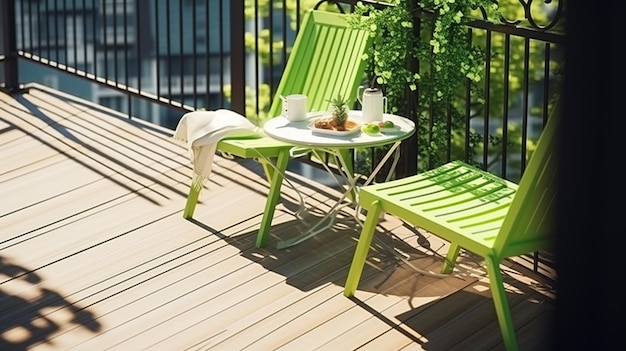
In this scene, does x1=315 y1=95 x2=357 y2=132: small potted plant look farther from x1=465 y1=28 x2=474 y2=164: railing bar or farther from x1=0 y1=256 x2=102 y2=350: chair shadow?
x1=0 y1=256 x2=102 y2=350: chair shadow

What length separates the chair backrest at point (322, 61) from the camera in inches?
192

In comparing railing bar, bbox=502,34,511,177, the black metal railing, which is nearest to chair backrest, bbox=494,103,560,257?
the black metal railing

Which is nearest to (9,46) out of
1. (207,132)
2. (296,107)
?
(207,132)

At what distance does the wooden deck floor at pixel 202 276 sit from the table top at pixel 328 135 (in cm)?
50

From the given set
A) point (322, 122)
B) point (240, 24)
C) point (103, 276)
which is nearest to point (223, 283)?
point (103, 276)

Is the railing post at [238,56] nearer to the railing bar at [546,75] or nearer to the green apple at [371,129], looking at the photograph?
the green apple at [371,129]

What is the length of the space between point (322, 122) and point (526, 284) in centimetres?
107

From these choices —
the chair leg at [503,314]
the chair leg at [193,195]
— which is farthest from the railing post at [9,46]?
the chair leg at [503,314]

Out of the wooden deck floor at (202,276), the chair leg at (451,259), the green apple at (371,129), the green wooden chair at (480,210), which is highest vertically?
the green apple at (371,129)

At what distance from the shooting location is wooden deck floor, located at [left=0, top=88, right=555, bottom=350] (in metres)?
3.66

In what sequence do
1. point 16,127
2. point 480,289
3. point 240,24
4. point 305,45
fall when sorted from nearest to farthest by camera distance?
point 480,289 → point 305,45 → point 240,24 → point 16,127

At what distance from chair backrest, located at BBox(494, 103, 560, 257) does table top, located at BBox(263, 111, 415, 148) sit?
100cm

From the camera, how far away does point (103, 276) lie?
4234 millimetres

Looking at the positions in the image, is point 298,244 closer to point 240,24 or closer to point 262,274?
point 262,274
